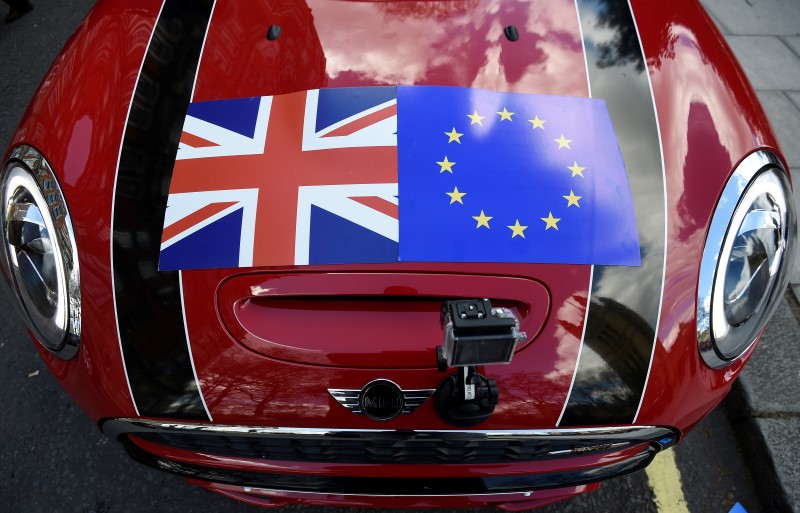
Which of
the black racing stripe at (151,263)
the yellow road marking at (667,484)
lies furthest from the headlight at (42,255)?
the yellow road marking at (667,484)

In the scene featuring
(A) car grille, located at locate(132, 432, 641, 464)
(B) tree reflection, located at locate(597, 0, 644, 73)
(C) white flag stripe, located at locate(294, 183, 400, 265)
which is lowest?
(A) car grille, located at locate(132, 432, 641, 464)

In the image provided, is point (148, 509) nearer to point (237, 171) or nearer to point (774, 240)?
point (237, 171)

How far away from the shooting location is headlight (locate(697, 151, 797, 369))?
1467 millimetres

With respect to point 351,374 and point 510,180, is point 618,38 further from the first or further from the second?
point 351,374

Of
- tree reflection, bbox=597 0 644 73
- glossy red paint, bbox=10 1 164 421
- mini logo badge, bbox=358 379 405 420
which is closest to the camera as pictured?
mini logo badge, bbox=358 379 405 420

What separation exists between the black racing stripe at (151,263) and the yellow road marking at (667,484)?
1.50 metres

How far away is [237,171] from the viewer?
149 centimetres

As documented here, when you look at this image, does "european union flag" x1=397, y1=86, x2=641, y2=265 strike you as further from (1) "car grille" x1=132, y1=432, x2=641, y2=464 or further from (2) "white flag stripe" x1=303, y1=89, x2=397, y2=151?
(1) "car grille" x1=132, y1=432, x2=641, y2=464

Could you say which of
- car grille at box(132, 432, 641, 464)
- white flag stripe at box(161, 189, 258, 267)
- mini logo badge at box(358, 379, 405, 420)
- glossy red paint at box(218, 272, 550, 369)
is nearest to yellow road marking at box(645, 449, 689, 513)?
car grille at box(132, 432, 641, 464)

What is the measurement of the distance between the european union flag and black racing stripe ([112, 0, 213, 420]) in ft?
1.84

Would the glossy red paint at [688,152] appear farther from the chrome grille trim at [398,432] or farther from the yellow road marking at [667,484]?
the yellow road marking at [667,484]

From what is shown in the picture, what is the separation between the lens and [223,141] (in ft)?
5.02

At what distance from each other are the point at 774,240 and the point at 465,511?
1.21 metres

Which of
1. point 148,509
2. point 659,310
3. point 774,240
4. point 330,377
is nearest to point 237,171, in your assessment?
point 330,377
